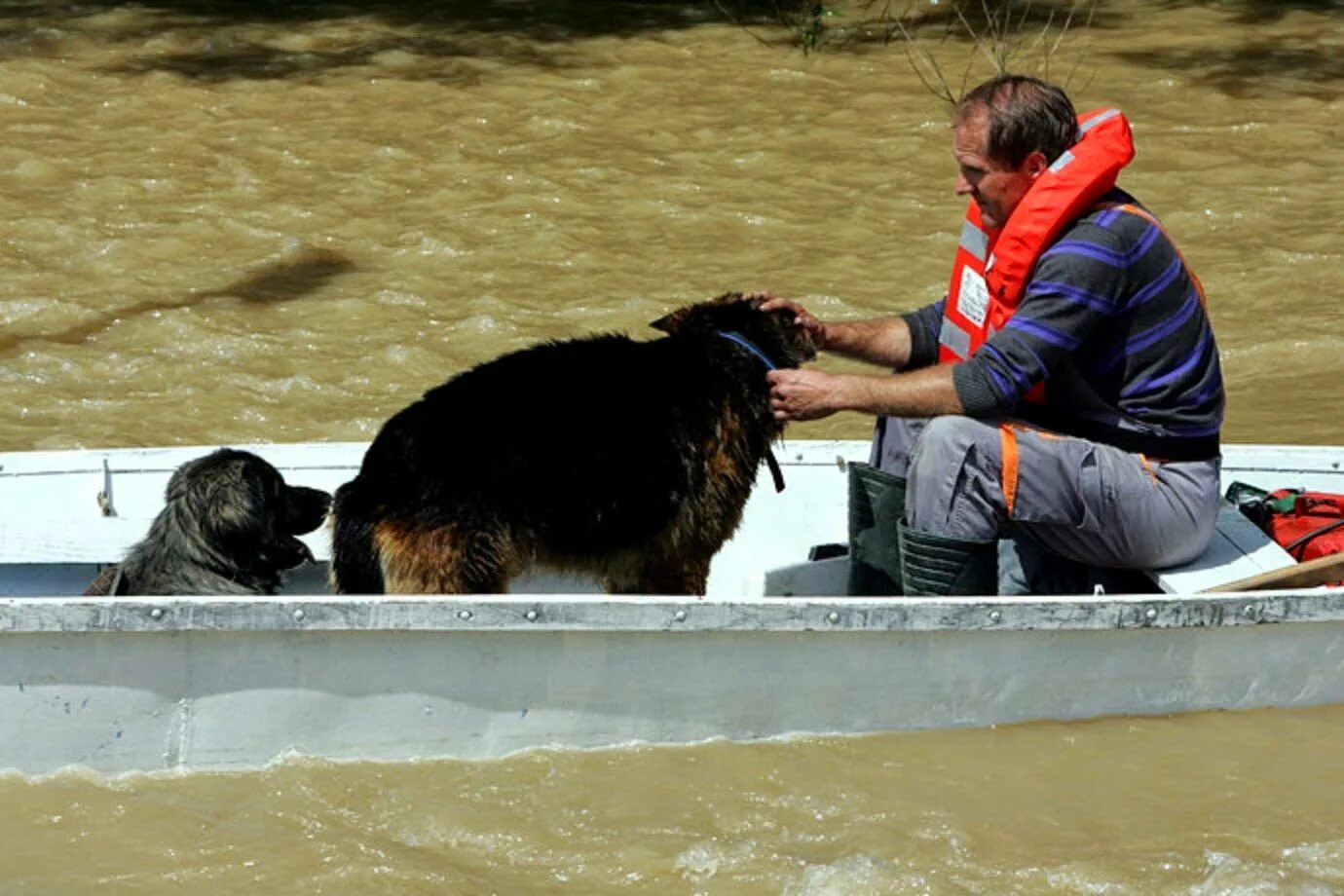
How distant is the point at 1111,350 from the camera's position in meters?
5.26

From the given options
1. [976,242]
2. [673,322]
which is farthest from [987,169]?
[673,322]

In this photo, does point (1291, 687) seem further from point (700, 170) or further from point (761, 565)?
point (700, 170)

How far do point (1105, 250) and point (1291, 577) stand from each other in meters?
1.16

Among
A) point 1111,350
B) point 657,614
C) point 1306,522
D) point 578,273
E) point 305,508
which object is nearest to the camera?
point 657,614

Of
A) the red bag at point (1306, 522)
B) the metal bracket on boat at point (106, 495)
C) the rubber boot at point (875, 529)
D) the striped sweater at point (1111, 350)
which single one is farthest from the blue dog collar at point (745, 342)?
the metal bracket on boat at point (106, 495)

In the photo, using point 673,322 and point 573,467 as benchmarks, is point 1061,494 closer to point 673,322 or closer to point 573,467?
point 673,322

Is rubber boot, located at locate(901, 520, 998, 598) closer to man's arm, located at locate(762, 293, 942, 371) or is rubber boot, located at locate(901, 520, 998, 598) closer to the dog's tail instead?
man's arm, located at locate(762, 293, 942, 371)

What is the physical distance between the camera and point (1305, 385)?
8.72m

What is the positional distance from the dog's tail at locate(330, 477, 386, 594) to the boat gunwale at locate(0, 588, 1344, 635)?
0.83ft

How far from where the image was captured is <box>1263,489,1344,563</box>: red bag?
582 cm

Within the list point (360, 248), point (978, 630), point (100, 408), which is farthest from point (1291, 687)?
point (360, 248)

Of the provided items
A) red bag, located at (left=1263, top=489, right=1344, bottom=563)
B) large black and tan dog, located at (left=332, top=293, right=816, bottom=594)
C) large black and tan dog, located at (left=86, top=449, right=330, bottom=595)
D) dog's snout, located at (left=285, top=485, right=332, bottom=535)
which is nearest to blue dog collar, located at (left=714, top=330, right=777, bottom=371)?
large black and tan dog, located at (left=332, top=293, right=816, bottom=594)

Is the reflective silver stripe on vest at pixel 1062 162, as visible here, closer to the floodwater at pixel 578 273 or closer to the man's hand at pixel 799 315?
the man's hand at pixel 799 315

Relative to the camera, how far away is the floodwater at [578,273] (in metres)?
5.00
